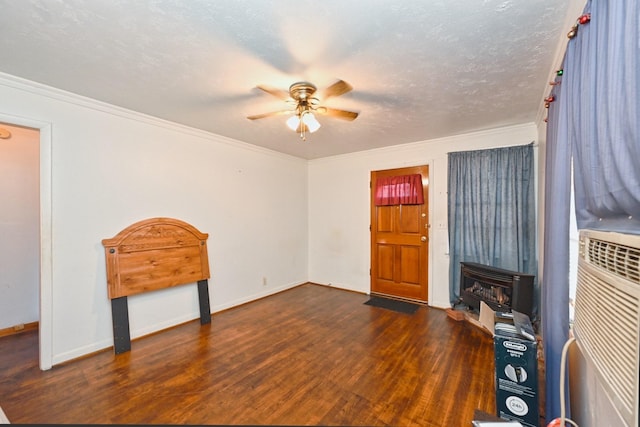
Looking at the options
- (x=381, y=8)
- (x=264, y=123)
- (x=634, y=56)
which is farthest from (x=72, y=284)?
(x=634, y=56)

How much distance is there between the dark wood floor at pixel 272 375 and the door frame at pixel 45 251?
21cm

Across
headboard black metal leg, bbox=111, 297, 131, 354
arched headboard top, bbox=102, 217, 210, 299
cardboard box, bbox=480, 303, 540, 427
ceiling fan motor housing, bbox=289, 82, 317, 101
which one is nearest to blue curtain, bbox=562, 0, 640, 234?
cardboard box, bbox=480, 303, 540, 427

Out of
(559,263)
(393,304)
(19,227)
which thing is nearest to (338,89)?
(559,263)

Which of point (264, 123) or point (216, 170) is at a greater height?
point (264, 123)

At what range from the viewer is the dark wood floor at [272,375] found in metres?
1.72

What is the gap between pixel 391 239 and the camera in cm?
419

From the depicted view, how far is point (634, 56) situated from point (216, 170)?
3.64 m

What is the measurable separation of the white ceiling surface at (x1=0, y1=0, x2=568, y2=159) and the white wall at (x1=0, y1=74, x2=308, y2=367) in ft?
0.92

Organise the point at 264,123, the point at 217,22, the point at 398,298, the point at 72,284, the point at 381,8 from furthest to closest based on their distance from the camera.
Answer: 1. the point at 398,298
2. the point at 264,123
3. the point at 72,284
4. the point at 217,22
5. the point at 381,8

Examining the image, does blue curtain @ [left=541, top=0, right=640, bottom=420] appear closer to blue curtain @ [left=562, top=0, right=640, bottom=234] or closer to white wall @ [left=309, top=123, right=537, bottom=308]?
blue curtain @ [left=562, top=0, right=640, bottom=234]

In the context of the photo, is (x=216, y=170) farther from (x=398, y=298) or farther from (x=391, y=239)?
(x=398, y=298)

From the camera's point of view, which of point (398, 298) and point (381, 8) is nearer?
point (381, 8)

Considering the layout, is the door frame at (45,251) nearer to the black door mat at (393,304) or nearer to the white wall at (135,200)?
the white wall at (135,200)

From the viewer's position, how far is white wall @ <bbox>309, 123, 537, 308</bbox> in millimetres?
3617
